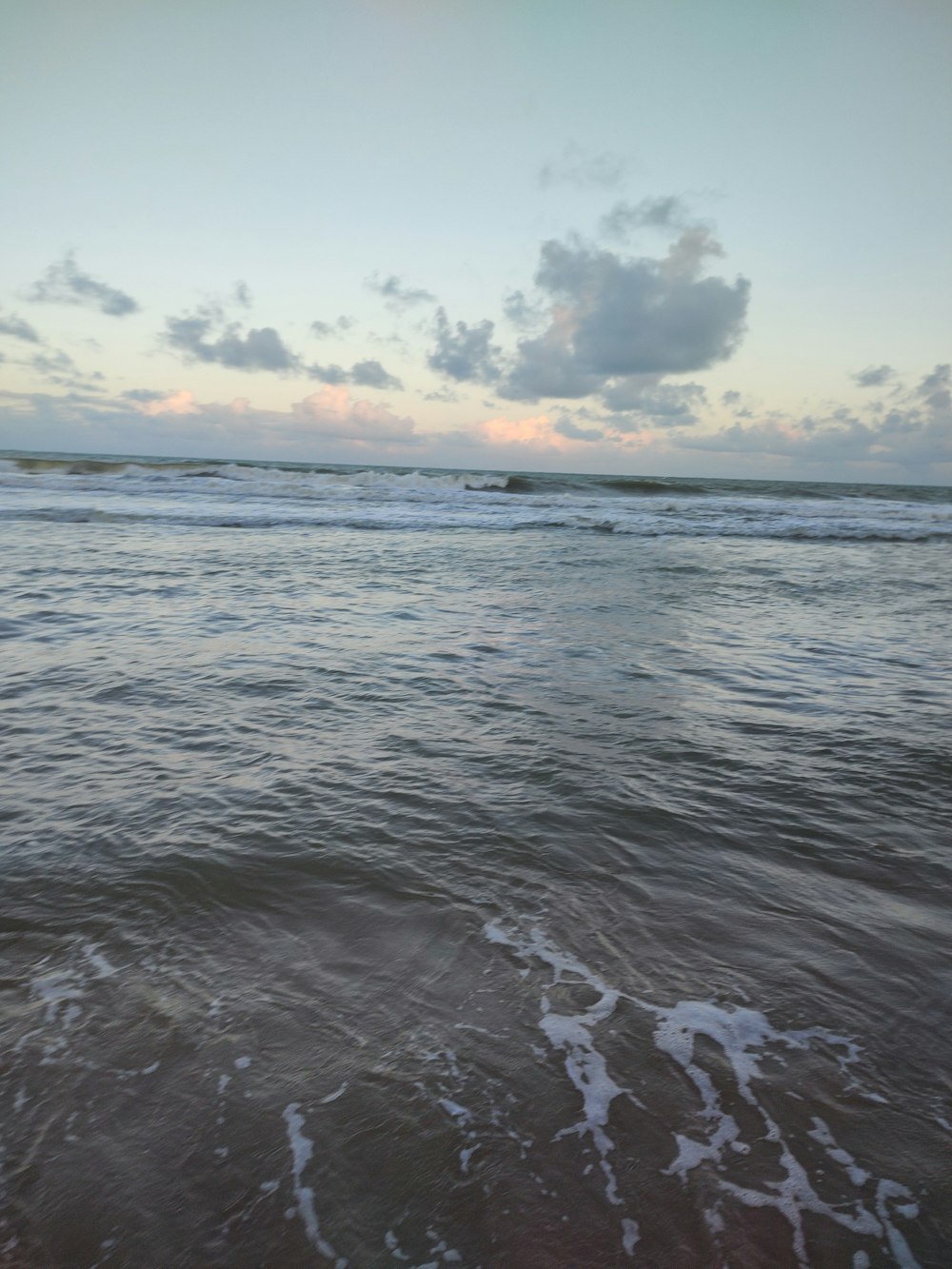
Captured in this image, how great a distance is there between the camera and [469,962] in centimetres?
232

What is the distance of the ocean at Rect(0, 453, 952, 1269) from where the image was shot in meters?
1.59

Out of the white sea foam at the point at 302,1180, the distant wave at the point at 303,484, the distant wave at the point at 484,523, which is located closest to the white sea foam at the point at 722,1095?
the white sea foam at the point at 302,1180

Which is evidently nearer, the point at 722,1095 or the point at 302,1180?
the point at 302,1180

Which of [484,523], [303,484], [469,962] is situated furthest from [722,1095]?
[303,484]

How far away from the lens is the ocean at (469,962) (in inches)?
62.6

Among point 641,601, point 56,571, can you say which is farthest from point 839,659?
point 56,571

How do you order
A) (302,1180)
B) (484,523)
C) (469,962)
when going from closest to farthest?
1. (302,1180)
2. (469,962)
3. (484,523)

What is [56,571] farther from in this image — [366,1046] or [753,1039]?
[753,1039]

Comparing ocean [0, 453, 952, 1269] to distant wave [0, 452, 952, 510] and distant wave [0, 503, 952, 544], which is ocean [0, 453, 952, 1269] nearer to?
distant wave [0, 503, 952, 544]

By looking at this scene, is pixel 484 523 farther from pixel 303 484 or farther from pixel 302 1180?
pixel 302 1180

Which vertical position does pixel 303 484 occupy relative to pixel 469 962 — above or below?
below

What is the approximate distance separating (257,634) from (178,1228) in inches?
217

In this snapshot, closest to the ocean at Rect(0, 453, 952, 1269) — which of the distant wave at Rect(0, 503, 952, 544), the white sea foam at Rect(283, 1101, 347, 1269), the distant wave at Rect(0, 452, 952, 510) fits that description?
the white sea foam at Rect(283, 1101, 347, 1269)

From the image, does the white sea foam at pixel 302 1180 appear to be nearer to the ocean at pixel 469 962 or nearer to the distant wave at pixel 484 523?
the ocean at pixel 469 962
